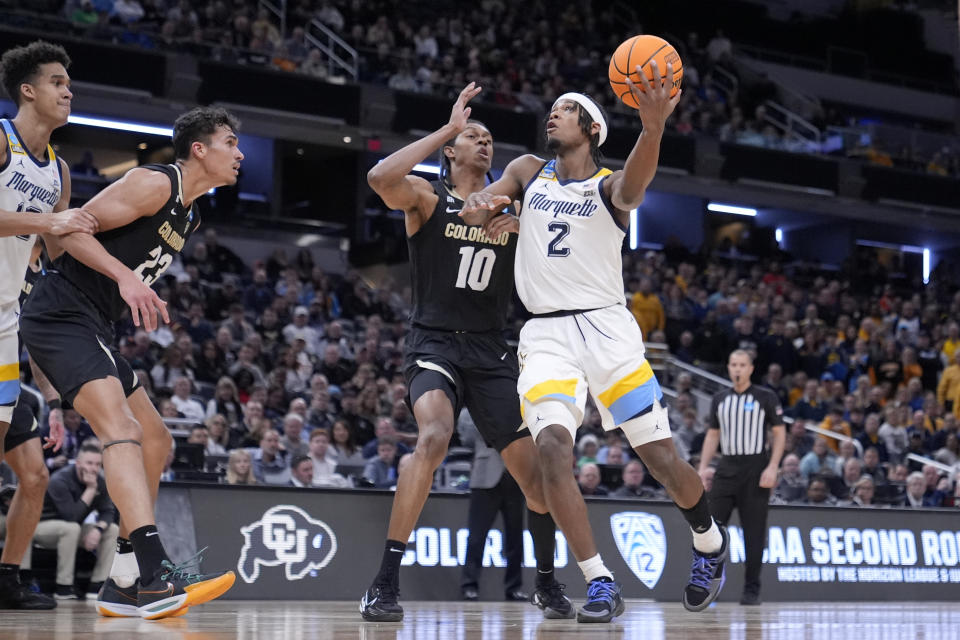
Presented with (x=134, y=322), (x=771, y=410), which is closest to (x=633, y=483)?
(x=771, y=410)

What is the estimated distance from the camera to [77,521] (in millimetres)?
9219

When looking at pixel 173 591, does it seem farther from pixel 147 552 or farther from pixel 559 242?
pixel 559 242

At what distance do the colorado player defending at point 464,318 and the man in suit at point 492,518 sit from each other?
2989 mm

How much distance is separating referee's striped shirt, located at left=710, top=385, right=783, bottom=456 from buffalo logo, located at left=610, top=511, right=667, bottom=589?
928 mm

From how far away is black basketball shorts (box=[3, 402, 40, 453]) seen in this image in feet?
21.9

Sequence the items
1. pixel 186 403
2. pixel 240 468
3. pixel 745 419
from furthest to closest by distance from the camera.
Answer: pixel 186 403 → pixel 745 419 → pixel 240 468

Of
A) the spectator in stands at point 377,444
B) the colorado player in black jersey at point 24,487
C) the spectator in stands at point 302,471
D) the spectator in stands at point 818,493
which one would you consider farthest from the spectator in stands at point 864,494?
the colorado player in black jersey at point 24,487

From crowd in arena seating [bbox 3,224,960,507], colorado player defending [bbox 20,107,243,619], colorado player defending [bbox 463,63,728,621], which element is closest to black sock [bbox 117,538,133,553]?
colorado player defending [bbox 20,107,243,619]

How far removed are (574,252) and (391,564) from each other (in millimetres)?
1760

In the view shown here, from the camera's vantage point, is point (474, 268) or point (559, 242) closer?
point (559, 242)

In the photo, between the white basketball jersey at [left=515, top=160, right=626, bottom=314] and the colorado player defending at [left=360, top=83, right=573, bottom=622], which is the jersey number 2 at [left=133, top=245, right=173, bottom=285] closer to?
the colorado player defending at [left=360, top=83, right=573, bottom=622]

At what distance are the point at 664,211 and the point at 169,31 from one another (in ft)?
47.2

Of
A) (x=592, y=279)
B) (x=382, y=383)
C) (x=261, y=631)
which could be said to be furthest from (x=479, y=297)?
(x=382, y=383)

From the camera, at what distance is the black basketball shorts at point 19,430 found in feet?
21.9
